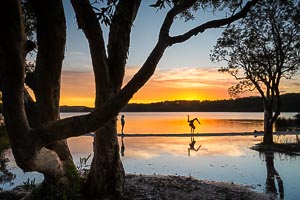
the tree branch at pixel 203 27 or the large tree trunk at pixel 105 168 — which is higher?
the tree branch at pixel 203 27

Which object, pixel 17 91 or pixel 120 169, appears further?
pixel 120 169

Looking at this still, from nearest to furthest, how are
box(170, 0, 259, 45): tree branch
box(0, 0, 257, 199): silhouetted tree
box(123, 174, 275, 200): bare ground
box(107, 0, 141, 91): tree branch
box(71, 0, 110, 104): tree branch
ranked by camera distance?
box(0, 0, 257, 199): silhouetted tree
box(170, 0, 259, 45): tree branch
box(71, 0, 110, 104): tree branch
box(107, 0, 141, 91): tree branch
box(123, 174, 275, 200): bare ground

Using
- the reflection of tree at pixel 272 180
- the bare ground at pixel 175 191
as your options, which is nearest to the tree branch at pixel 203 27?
the bare ground at pixel 175 191

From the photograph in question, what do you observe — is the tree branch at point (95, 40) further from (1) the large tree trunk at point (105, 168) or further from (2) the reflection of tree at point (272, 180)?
(2) the reflection of tree at point (272, 180)

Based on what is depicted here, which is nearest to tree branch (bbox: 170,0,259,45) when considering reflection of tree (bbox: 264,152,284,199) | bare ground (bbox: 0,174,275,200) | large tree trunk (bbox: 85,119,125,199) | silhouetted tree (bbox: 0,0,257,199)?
silhouetted tree (bbox: 0,0,257,199)

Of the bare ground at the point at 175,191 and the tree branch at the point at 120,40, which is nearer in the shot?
the tree branch at the point at 120,40

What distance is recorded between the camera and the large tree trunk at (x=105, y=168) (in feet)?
26.8

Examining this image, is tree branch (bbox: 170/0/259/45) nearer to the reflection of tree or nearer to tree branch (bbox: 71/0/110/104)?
tree branch (bbox: 71/0/110/104)

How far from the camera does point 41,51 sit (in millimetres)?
7254

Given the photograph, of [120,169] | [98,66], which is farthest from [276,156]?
[98,66]

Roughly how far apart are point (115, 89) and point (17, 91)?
3616mm

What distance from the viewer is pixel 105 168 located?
818cm

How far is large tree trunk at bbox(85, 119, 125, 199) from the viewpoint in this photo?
8.16m

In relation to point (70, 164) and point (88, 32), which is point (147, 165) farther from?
point (88, 32)
